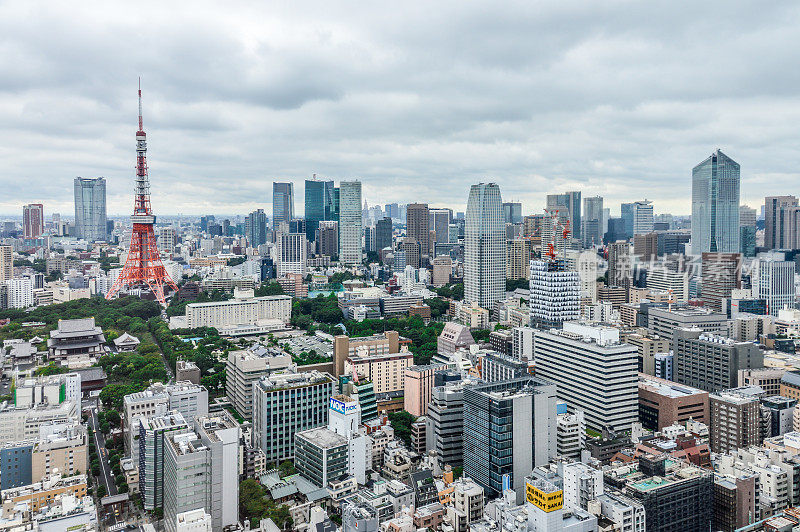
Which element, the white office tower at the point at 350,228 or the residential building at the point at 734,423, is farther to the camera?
the white office tower at the point at 350,228

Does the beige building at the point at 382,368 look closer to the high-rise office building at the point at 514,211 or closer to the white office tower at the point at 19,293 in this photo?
the white office tower at the point at 19,293

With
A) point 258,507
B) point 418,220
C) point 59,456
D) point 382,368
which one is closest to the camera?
point 258,507

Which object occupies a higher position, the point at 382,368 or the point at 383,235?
the point at 383,235

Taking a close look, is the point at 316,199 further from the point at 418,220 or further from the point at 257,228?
the point at 418,220

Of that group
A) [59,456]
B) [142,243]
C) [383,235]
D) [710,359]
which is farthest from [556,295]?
[383,235]

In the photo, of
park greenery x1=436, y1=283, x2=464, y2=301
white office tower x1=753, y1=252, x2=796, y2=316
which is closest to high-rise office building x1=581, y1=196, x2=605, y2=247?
park greenery x1=436, y1=283, x2=464, y2=301

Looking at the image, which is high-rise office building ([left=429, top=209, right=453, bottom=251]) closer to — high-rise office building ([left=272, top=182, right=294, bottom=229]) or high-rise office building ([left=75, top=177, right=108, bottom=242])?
high-rise office building ([left=272, top=182, right=294, bottom=229])

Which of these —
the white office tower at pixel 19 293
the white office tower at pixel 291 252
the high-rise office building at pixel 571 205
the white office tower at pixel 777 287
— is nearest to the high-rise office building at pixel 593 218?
the high-rise office building at pixel 571 205

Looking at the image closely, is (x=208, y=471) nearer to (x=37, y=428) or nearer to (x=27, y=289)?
(x=37, y=428)
